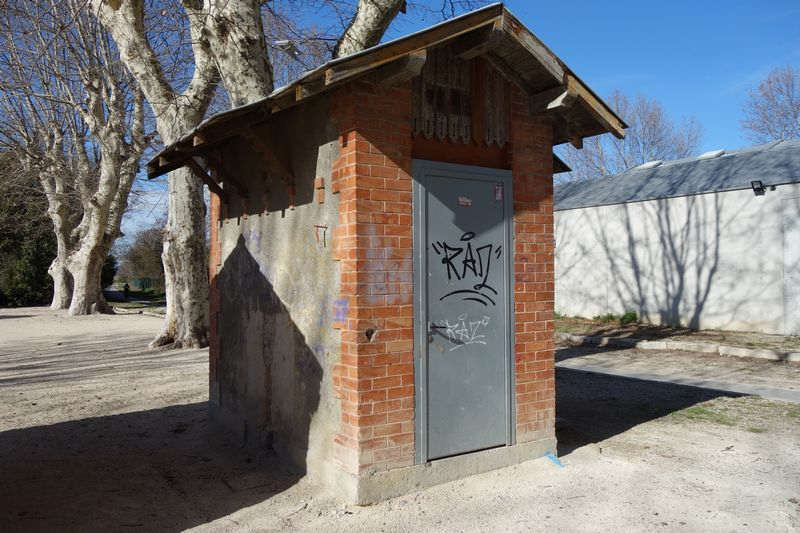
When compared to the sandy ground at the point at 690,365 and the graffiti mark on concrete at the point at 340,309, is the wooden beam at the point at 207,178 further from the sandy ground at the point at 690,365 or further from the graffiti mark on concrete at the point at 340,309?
the sandy ground at the point at 690,365

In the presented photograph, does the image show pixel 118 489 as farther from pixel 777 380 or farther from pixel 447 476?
pixel 777 380

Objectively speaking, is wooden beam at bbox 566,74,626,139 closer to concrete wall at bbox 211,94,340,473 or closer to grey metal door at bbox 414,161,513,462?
grey metal door at bbox 414,161,513,462

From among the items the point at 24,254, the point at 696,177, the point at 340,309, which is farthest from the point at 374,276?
the point at 24,254

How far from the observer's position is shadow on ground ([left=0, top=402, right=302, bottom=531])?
441 cm

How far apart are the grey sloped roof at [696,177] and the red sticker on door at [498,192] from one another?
10.8 m

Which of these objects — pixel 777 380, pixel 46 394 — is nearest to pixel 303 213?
pixel 46 394

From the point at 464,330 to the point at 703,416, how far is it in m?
3.96

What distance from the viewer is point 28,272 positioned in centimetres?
3378

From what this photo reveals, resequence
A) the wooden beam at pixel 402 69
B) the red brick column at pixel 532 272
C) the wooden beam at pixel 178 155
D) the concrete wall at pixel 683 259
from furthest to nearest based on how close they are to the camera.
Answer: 1. the concrete wall at pixel 683 259
2. the wooden beam at pixel 178 155
3. the red brick column at pixel 532 272
4. the wooden beam at pixel 402 69

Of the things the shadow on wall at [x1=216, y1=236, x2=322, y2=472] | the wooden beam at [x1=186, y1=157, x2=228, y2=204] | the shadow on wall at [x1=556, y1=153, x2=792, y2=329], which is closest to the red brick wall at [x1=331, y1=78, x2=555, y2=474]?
the shadow on wall at [x1=216, y1=236, x2=322, y2=472]

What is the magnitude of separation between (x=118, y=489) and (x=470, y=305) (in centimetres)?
337

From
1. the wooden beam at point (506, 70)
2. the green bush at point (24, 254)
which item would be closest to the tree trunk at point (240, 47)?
the wooden beam at point (506, 70)

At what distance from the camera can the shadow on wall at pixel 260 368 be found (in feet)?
17.0

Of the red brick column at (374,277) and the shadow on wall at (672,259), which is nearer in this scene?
the red brick column at (374,277)
